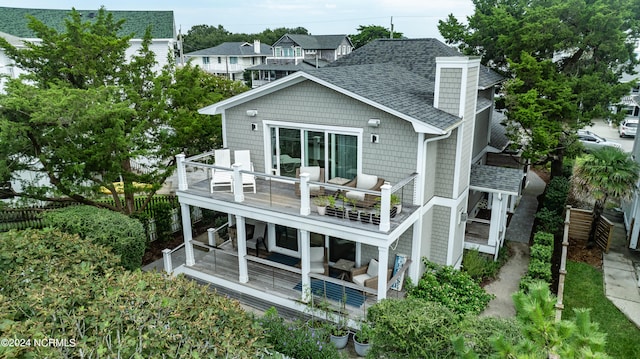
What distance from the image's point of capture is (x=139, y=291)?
6352mm

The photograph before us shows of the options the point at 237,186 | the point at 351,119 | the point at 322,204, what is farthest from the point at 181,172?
the point at 351,119

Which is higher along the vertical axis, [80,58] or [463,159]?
[80,58]

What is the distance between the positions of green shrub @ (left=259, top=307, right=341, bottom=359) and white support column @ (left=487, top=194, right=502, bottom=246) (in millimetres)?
7377

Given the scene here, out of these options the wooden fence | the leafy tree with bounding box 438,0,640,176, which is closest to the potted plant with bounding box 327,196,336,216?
the leafy tree with bounding box 438,0,640,176

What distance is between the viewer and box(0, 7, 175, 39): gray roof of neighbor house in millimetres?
28938

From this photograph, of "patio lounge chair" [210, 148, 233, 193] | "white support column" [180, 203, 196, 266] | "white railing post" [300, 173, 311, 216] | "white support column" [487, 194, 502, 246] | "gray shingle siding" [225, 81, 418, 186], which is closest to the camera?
"white railing post" [300, 173, 311, 216]

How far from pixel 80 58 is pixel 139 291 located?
11.9 metres

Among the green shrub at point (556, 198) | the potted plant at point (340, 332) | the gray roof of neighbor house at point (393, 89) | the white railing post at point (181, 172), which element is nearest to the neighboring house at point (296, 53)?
the green shrub at point (556, 198)

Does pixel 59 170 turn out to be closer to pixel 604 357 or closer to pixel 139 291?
pixel 139 291

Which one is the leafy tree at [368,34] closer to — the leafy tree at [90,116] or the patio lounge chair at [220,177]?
the leafy tree at [90,116]

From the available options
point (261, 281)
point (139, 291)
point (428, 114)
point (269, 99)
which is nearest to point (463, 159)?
point (428, 114)

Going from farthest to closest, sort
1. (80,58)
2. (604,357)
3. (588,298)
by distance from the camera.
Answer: (80,58)
(588,298)
(604,357)

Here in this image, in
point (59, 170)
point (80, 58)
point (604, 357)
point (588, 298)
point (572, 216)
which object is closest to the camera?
point (604, 357)

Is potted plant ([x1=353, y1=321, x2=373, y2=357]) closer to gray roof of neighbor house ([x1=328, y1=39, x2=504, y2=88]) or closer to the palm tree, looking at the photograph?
gray roof of neighbor house ([x1=328, y1=39, x2=504, y2=88])
